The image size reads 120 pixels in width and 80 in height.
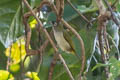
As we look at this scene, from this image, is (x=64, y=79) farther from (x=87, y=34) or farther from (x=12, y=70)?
(x=12, y=70)

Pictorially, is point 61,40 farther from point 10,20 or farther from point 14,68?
point 14,68

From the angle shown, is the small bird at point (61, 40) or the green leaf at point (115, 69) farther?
the small bird at point (61, 40)

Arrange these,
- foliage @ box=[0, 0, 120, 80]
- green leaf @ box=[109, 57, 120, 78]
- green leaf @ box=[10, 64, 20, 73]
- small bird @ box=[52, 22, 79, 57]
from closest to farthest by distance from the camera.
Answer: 1. green leaf @ box=[109, 57, 120, 78]
2. small bird @ box=[52, 22, 79, 57]
3. foliage @ box=[0, 0, 120, 80]
4. green leaf @ box=[10, 64, 20, 73]

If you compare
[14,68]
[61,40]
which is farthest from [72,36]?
[14,68]

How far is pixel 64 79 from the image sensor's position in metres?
0.86

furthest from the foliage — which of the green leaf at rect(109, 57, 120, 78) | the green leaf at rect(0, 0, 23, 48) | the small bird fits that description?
the green leaf at rect(109, 57, 120, 78)

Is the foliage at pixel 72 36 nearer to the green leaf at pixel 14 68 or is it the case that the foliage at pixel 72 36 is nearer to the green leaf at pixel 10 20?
the green leaf at pixel 10 20

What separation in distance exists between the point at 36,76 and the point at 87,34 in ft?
0.73

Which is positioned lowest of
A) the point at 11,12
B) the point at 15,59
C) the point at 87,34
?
the point at 15,59

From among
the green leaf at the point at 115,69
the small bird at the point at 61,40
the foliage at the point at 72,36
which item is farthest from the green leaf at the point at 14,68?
the green leaf at the point at 115,69

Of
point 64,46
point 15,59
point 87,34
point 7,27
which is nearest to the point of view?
point 64,46

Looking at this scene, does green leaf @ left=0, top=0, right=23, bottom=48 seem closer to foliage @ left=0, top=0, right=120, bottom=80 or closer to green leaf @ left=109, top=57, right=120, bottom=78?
foliage @ left=0, top=0, right=120, bottom=80

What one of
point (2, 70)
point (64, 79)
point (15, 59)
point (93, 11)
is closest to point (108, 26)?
point (93, 11)

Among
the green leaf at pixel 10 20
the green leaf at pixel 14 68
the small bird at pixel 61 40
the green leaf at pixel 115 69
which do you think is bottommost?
the green leaf at pixel 14 68
